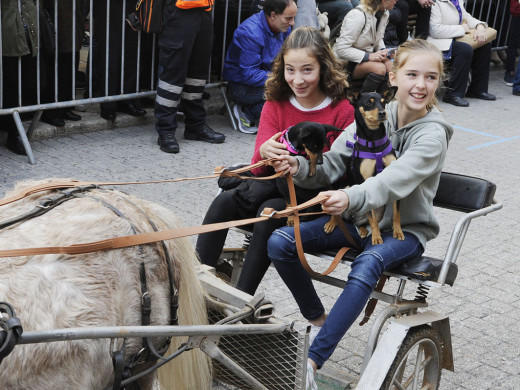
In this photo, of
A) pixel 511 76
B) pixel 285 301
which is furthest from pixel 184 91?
pixel 511 76

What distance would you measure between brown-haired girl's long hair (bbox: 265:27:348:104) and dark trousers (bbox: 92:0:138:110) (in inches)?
151

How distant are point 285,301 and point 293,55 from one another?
158 centimetres

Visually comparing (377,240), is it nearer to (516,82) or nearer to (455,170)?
(455,170)

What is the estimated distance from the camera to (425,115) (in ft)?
11.4

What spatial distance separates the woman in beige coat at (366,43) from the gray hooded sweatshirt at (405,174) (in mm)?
4873

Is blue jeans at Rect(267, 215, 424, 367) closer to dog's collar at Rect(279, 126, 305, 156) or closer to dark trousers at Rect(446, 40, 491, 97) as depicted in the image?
dog's collar at Rect(279, 126, 305, 156)

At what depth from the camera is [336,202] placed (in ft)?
10.2

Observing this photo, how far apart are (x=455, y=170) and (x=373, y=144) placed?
4.36m

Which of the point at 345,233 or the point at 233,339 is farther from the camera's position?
the point at 345,233

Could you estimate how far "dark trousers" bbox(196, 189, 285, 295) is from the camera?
11.7ft

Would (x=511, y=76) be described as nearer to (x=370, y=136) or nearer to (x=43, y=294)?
(x=370, y=136)

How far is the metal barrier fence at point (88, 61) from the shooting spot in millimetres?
6656

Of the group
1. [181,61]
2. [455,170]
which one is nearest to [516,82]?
[455,170]

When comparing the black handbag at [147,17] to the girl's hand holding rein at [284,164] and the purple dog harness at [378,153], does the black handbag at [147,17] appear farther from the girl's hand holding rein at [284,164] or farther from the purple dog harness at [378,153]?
the purple dog harness at [378,153]
